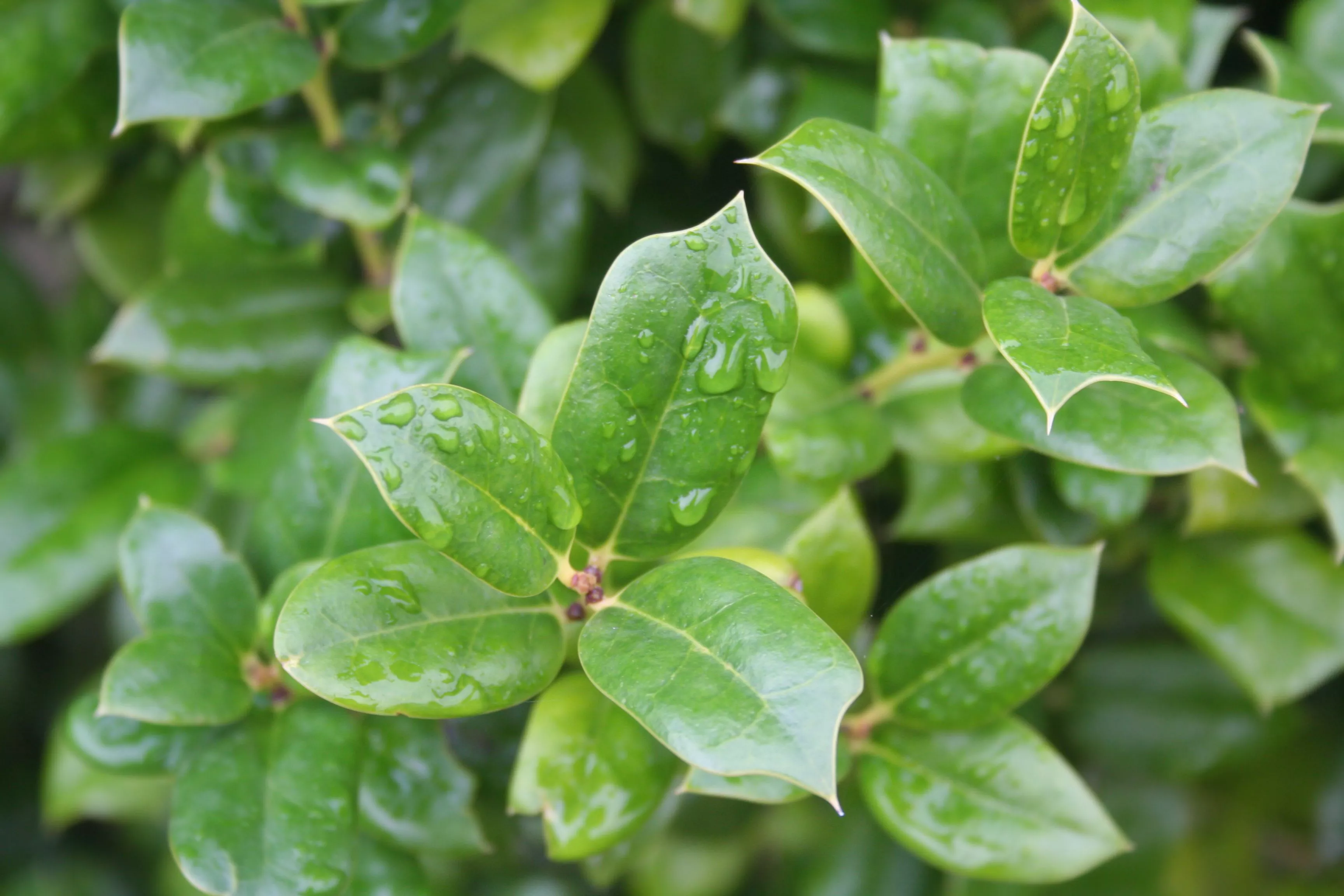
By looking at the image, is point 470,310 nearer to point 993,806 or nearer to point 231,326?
point 231,326

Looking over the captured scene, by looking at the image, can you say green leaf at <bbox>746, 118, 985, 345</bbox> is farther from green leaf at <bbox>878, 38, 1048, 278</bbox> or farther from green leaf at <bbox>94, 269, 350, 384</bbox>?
green leaf at <bbox>94, 269, 350, 384</bbox>

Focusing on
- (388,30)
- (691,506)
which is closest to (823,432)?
(691,506)

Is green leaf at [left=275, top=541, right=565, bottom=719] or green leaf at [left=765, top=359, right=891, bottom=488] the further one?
green leaf at [left=765, top=359, right=891, bottom=488]

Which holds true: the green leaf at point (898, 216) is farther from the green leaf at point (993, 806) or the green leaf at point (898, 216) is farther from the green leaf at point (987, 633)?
the green leaf at point (993, 806)

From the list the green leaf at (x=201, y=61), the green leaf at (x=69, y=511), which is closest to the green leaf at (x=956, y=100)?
the green leaf at (x=201, y=61)

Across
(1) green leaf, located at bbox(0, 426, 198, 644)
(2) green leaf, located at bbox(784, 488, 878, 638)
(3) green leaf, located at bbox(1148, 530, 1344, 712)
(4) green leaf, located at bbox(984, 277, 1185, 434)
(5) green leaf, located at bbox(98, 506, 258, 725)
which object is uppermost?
(4) green leaf, located at bbox(984, 277, 1185, 434)

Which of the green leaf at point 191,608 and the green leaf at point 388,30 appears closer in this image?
the green leaf at point 191,608

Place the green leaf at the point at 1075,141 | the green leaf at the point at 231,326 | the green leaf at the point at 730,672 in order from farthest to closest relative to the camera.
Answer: the green leaf at the point at 231,326, the green leaf at the point at 1075,141, the green leaf at the point at 730,672

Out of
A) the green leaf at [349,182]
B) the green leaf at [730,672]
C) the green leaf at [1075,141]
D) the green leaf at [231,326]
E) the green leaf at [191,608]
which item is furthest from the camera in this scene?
the green leaf at [231,326]

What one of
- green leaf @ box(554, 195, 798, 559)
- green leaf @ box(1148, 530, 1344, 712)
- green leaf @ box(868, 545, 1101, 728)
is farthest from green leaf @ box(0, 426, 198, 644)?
green leaf @ box(1148, 530, 1344, 712)
